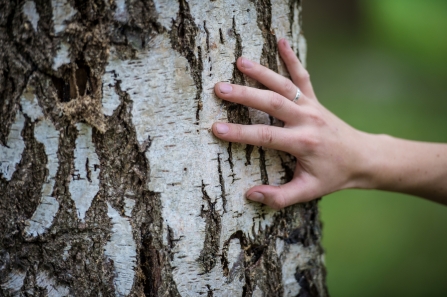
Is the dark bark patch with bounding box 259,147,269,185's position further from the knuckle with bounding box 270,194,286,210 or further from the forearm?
the forearm

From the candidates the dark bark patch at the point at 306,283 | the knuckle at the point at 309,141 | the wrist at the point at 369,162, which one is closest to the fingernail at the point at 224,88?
the knuckle at the point at 309,141

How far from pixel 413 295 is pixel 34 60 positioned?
3.53 metres

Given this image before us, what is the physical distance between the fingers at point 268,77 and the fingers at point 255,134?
0.37 feet

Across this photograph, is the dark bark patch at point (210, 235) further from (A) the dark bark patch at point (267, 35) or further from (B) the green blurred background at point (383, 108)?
(B) the green blurred background at point (383, 108)

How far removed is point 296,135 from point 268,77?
18cm

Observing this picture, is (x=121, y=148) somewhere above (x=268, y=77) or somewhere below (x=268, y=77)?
below

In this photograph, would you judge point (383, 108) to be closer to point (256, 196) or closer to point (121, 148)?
point (256, 196)

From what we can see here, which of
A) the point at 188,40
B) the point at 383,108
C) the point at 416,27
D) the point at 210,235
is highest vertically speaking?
the point at 416,27

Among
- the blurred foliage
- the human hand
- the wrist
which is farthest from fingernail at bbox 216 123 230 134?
the blurred foliage

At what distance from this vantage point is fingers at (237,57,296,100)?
99 cm

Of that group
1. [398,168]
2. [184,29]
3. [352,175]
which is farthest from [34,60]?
[398,168]

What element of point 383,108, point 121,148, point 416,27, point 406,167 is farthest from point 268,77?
point 383,108

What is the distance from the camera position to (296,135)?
103 cm

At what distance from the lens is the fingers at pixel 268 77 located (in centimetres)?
99
